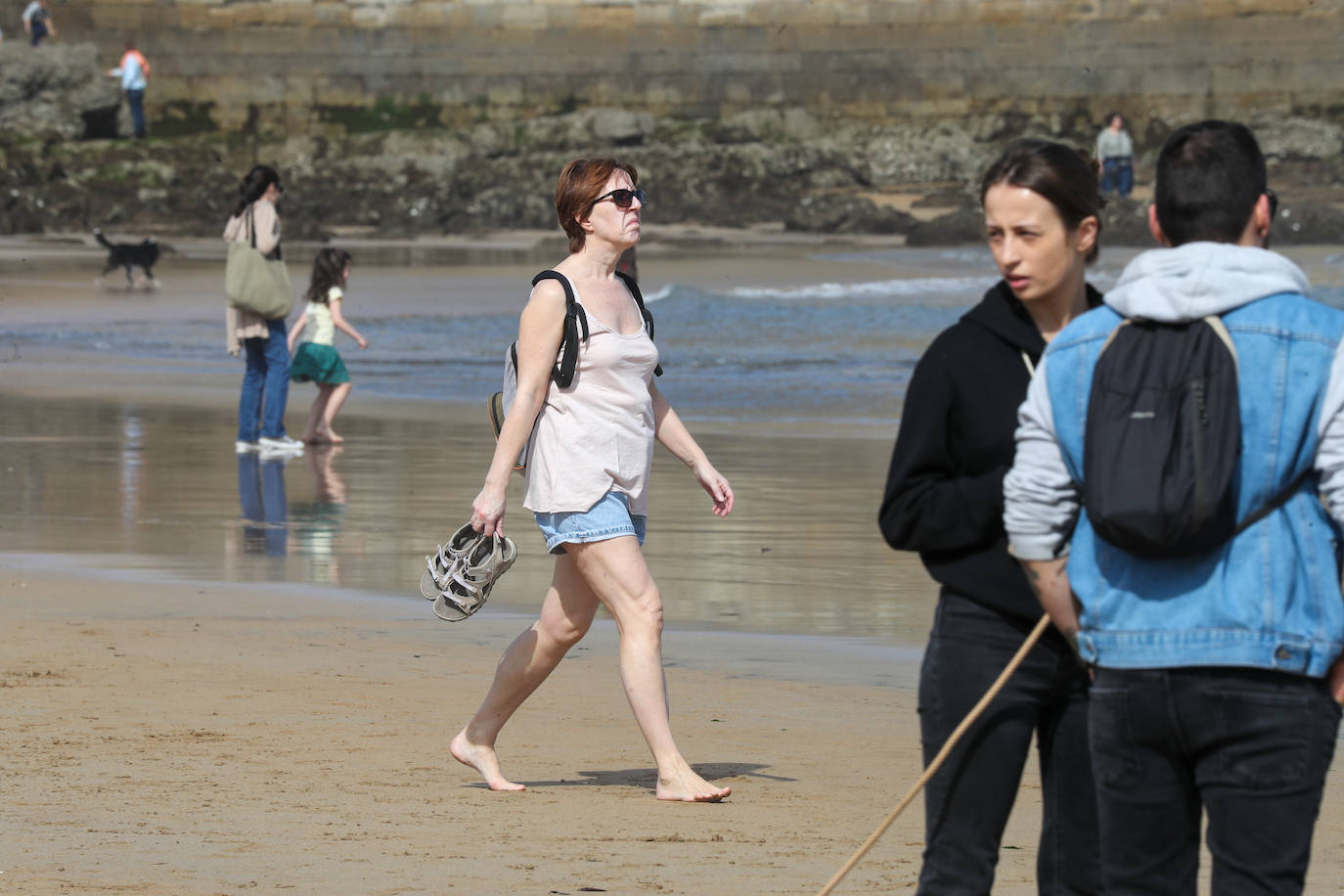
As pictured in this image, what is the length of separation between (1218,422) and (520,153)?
147 feet

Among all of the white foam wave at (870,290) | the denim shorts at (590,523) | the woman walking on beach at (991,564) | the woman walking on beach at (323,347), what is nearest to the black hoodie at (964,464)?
the woman walking on beach at (991,564)

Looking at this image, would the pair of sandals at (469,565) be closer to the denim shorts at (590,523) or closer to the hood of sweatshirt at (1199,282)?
the denim shorts at (590,523)

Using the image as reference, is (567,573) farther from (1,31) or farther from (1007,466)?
(1,31)

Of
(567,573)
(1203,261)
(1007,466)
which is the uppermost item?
→ (1203,261)

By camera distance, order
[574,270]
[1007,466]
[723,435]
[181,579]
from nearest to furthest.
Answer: [1007,466]
[574,270]
[181,579]
[723,435]

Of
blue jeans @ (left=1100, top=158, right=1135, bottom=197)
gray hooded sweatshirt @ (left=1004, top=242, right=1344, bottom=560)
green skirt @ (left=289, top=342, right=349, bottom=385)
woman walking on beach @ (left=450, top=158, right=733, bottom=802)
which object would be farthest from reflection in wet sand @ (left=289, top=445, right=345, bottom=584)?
blue jeans @ (left=1100, top=158, right=1135, bottom=197)

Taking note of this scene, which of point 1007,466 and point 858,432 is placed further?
point 858,432

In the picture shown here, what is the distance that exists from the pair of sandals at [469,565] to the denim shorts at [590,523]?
5.4 inches

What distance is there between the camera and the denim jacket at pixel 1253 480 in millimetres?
2680

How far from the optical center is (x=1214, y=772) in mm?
2713

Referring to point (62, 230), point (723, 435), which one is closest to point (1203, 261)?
point (723, 435)

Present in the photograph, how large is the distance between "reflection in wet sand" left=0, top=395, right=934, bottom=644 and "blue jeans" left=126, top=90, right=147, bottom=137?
3441cm

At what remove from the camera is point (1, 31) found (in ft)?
159

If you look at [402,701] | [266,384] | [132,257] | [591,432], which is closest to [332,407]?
[266,384]
